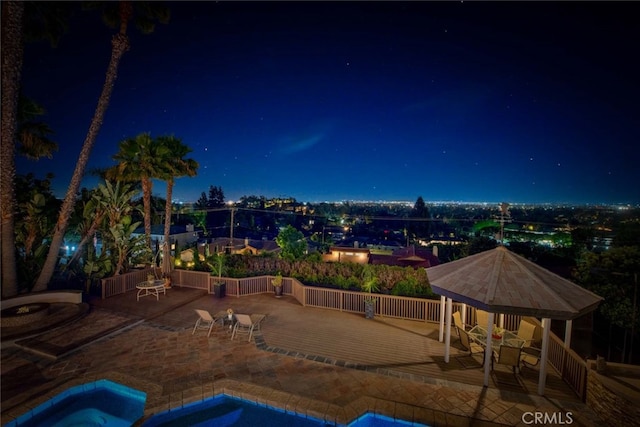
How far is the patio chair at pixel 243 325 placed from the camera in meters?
7.77

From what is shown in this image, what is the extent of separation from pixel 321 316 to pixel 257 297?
345 cm

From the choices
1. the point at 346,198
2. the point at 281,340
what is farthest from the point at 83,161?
the point at 346,198

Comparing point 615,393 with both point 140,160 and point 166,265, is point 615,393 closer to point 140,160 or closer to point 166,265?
point 166,265

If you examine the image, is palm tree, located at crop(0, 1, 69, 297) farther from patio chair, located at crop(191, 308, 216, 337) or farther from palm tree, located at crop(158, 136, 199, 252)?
patio chair, located at crop(191, 308, 216, 337)

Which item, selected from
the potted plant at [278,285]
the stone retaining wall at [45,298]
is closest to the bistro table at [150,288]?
the stone retaining wall at [45,298]

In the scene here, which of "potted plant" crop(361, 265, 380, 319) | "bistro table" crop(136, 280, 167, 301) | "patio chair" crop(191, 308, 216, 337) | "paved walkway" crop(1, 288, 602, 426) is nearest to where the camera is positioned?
"paved walkway" crop(1, 288, 602, 426)

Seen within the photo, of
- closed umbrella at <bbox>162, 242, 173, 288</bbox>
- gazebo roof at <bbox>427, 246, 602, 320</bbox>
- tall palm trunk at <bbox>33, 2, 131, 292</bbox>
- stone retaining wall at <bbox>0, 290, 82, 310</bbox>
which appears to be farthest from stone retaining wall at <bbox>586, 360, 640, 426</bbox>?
tall palm trunk at <bbox>33, 2, 131, 292</bbox>

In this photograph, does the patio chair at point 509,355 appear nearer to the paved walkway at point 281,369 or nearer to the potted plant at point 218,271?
the paved walkway at point 281,369

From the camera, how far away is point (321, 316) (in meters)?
9.66

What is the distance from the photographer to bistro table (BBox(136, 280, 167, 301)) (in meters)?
11.3

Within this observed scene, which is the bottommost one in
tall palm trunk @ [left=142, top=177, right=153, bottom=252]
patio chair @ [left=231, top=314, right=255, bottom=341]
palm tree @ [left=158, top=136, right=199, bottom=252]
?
patio chair @ [left=231, top=314, right=255, bottom=341]

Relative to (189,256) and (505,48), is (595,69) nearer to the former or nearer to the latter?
(505,48)

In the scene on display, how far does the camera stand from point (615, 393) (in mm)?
4441

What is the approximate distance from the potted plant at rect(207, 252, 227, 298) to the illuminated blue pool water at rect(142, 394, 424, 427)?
6.74 meters
